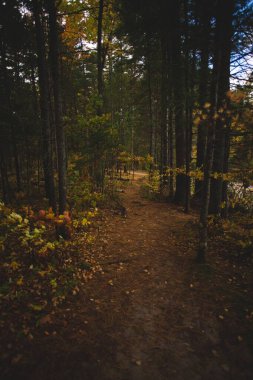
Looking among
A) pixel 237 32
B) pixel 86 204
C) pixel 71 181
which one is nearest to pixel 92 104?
pixel 71 181

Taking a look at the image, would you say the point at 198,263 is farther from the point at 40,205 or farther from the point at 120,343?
the point at 40,205

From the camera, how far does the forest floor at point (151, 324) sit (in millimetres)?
3451

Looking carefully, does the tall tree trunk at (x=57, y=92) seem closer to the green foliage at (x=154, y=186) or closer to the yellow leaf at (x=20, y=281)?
the yellow leaf at (x=20, y=281)

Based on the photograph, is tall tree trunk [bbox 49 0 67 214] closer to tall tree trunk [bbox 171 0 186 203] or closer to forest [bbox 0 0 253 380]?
forest [bbox 0 0 253 380]

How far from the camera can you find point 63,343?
12.4ft

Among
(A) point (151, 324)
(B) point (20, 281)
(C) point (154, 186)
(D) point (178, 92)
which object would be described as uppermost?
(D) point (178, 92)

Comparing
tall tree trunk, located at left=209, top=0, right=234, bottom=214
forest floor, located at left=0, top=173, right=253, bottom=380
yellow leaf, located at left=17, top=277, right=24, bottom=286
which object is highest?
tall tree trunk, located at left=209, top=0, right=234, bottom=214

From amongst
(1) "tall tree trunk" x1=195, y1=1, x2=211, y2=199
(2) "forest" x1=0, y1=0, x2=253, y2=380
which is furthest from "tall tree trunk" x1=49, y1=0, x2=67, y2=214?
(1) "tall tree trunk" x1=195, y1=1, x2=211, y2=199

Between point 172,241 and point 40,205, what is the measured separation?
6420 millimetres

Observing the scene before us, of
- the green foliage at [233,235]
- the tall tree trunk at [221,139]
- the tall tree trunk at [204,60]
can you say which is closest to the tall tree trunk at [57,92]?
the tall tree trunk at [204,60]

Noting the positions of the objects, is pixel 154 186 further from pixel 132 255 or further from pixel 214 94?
pixel 214 94

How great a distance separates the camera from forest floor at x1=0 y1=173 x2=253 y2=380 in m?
3.45

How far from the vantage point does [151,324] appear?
441 centimetres

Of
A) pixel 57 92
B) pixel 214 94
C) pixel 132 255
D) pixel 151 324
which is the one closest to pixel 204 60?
pixel 214 94
